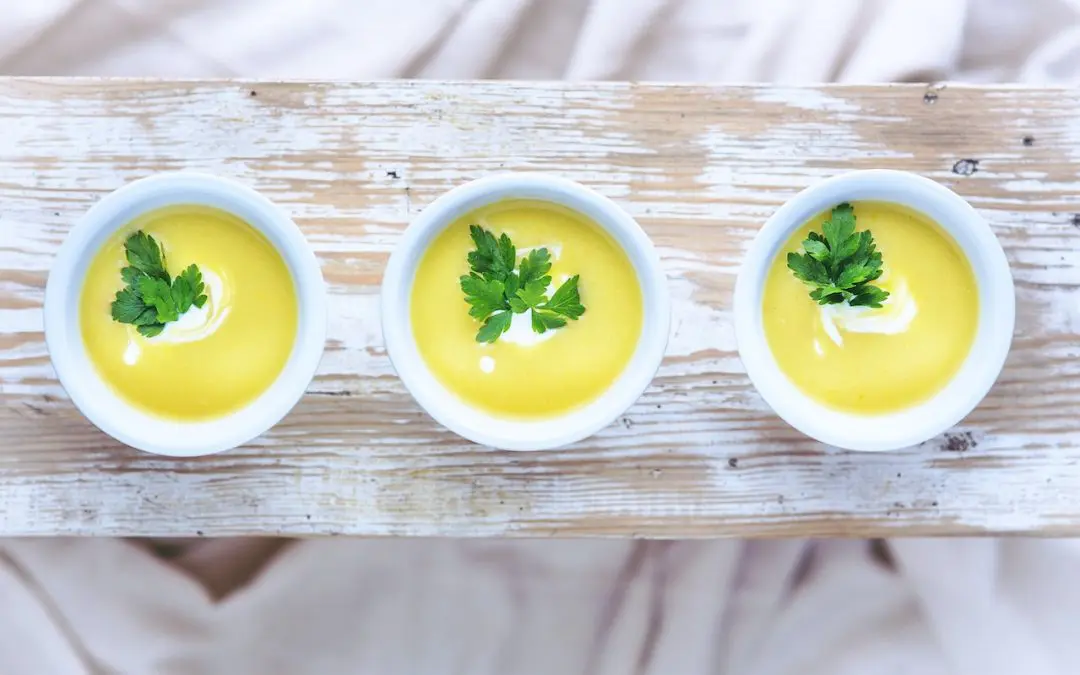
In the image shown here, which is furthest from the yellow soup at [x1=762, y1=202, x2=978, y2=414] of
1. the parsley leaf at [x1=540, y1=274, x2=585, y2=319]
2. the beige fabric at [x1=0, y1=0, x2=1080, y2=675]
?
the beige fabric at [x1=0, y1=0, x2=1080, y2=675]

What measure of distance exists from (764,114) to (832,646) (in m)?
0.96

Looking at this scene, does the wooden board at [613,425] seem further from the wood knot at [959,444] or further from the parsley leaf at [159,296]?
the parsley leaf at [159,296]

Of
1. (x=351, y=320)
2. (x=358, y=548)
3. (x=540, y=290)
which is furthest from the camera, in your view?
(x=358, y=548)

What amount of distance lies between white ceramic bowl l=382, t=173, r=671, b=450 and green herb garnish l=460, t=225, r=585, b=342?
57mm

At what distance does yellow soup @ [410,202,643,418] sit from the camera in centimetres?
132

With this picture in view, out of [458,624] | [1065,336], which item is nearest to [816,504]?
[1065,336]

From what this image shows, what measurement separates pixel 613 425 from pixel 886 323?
398 millimetres

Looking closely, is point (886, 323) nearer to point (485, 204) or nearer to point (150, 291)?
point (485, 204)

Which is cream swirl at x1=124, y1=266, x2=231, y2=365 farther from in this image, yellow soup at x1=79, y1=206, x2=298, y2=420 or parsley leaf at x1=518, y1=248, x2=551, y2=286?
parsley leaf at x1=518, y1=248, x2=551, y2=286

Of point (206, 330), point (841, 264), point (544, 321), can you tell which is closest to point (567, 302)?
point (544, 321)

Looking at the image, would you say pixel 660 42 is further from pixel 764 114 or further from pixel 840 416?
pixel 840 416

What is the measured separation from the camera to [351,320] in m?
1.42

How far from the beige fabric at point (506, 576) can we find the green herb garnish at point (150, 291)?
612 mm

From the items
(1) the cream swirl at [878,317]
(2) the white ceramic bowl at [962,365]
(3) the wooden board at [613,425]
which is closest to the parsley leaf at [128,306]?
(3) the wooden board at [613,425]
